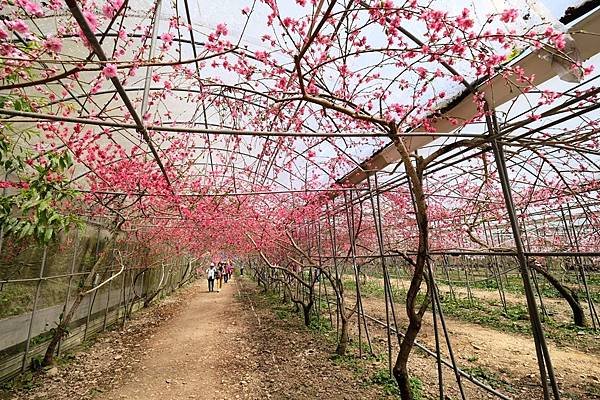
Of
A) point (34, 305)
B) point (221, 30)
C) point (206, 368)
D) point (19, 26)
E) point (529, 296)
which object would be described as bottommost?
point (206, 368)

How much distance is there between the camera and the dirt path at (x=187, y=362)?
4215mm

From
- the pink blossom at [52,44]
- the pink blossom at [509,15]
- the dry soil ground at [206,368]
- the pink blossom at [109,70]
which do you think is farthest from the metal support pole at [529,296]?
the pink blossom at [52,44]

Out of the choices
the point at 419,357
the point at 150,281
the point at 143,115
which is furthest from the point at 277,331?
the point at 150,281

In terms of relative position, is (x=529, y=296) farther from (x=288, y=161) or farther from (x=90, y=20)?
(x=288, y=161)

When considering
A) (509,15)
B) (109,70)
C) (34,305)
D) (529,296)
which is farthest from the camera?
(34,305)

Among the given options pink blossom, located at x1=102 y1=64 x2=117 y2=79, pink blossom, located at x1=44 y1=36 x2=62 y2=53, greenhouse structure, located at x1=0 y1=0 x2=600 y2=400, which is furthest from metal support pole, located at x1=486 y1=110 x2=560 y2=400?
pink blossom, located at x1=44 y1=36 x2=62 y2=53

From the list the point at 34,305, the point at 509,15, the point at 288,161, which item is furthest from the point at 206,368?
the point at 509,15

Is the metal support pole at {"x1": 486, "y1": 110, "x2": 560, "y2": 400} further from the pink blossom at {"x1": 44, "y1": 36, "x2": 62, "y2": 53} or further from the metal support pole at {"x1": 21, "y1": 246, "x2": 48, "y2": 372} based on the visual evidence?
the metal support pole at {"x1": 21, "y1": 246, "x2": 48, "y2": 372}

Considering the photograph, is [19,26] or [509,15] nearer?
[19,26]

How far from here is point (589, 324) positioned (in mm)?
6805

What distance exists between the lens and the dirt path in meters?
4.21

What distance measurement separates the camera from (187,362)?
538 centimetres

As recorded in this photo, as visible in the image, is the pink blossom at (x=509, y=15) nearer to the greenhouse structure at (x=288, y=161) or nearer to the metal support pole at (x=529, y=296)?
the greenhouse structure at (x=288, y=161)

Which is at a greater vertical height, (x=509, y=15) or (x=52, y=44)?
Answer: (x=509, y=15)
